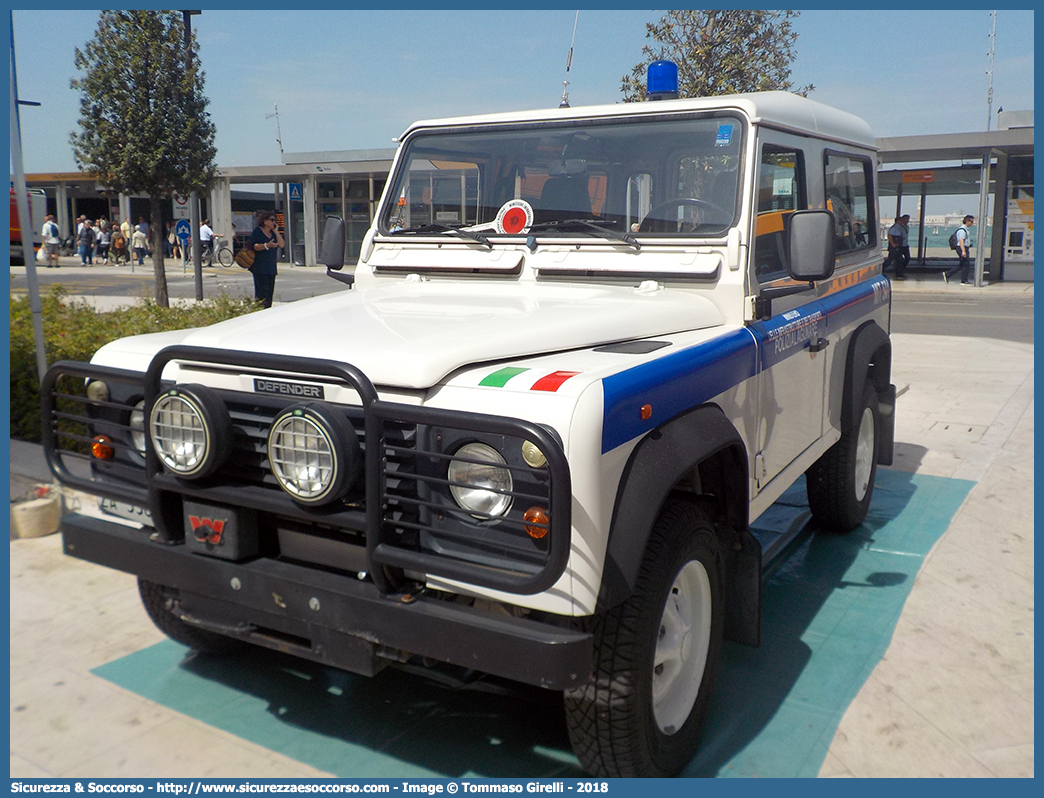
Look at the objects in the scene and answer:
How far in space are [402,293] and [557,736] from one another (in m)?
1.84

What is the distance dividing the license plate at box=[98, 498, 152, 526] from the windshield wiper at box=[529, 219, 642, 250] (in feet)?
6.45

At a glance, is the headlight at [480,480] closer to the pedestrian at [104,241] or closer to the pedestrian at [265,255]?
the pedestrian at [265,255]

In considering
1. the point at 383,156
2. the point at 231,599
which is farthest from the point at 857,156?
the point at 383,156

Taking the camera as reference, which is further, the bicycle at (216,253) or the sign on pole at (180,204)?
the bicycle at (216,253)

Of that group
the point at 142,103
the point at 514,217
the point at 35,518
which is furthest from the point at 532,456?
the point at 142,103

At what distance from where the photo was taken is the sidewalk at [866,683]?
121 inches

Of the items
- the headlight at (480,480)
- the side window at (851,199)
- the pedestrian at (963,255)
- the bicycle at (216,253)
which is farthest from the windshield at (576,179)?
the bicycle at (216,253)

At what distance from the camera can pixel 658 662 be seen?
9.22 feet

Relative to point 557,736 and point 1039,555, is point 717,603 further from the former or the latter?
point 1039,555

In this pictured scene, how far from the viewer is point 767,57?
1290 centimetres

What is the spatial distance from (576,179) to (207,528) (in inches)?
86.1

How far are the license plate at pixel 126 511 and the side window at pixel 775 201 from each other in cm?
246

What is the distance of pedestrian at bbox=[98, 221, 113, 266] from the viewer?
3425 centimetres

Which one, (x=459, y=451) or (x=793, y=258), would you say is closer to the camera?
(x=459, y=451)
